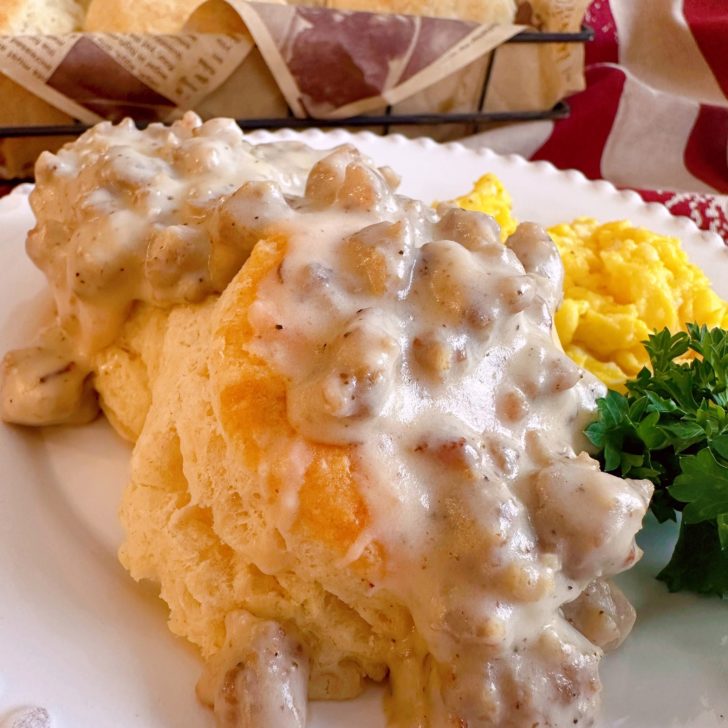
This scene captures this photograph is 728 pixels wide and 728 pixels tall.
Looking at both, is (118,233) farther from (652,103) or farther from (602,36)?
(602,36)

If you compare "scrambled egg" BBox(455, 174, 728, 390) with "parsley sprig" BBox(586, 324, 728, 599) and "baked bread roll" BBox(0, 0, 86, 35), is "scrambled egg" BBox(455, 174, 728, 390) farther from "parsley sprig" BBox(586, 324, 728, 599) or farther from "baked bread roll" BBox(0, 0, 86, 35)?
"baked bread roll" BBox(0, 0, 86, 35)

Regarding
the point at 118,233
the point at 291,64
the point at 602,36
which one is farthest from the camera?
the point at 602,36

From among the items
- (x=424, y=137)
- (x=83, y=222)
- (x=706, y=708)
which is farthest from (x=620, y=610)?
(x=424, y=137)

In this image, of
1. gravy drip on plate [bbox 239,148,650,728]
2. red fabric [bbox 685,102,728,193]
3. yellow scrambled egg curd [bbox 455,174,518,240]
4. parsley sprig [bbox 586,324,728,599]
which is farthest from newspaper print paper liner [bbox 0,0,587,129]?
parsley sprig [bbox 586,324,728,599]

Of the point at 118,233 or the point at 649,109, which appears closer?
the point at 118,233

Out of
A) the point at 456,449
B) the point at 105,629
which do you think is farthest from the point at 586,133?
the point at 105,629
